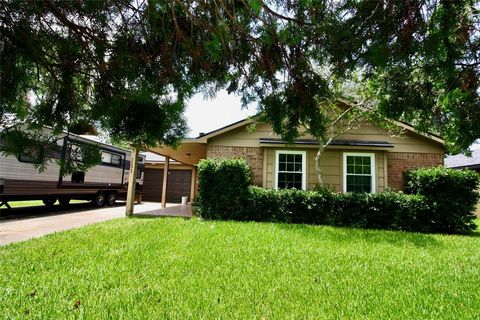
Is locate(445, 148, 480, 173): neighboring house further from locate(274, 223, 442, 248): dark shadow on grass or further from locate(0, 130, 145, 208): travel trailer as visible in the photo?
locate(0, 130, 145, 208): travel trailer

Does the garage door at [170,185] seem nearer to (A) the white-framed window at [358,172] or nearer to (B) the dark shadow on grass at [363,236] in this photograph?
(A) the white-framed window at [358,172]

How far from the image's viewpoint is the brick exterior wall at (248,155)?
11.2 m

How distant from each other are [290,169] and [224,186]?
8.90 feet

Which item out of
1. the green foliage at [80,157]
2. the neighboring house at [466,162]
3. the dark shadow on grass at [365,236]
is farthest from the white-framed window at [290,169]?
the neighboring house at [466,162]

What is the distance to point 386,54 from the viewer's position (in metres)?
2.36

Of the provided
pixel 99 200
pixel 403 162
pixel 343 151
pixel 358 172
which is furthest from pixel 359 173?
pixel 99 200

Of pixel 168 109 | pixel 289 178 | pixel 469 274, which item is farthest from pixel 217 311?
pixel 289 178

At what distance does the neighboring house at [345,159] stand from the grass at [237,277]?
394cm

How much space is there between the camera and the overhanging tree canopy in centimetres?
242

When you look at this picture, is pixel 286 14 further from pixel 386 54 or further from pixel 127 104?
pixel 127 104

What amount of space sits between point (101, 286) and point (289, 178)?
319 inches

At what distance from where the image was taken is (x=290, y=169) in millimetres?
11047

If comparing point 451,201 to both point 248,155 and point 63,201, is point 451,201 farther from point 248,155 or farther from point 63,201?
point 63,201

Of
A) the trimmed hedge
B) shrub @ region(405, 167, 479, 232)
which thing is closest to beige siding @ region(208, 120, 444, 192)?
the trimmed hedge
